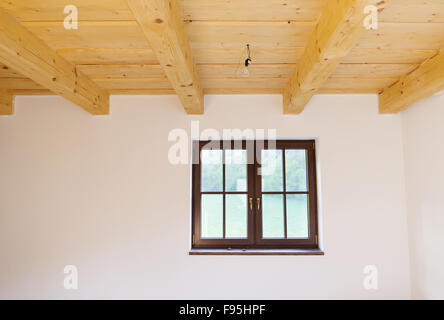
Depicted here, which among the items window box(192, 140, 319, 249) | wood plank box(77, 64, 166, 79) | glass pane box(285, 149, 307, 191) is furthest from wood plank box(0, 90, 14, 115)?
glass pane box(285, 149, 307, 191)

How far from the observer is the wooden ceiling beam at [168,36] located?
43.8 inches

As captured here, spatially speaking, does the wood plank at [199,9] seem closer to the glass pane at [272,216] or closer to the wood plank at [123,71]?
the wood plank at [123,71]

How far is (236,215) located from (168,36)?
185 cm

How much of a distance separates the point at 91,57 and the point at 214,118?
45.8 inches

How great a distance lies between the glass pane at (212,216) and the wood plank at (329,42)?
1.26 meters

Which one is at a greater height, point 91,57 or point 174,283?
point 91,57

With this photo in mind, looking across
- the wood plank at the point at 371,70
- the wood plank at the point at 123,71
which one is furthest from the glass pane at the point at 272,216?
the wood plank at the point at 123,71

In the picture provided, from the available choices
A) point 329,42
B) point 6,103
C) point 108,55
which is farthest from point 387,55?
point 6,103

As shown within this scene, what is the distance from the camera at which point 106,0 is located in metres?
1.38

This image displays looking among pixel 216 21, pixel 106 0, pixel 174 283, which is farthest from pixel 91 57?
pixel 174 283

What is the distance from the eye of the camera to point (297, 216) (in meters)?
2.74
